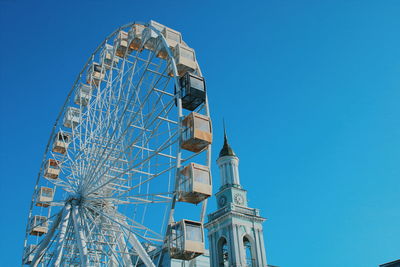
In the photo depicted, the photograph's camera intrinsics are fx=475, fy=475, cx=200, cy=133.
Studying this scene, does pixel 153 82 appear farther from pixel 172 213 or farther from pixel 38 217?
pixel 38 217

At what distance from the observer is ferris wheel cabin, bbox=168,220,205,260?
1870 centimetres

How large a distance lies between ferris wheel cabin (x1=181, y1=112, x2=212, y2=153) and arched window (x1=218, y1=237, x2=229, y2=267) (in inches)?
827

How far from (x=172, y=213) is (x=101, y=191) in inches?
261

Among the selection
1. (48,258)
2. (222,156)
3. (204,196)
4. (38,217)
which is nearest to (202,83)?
(204,196)

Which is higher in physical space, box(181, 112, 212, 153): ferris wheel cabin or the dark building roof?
the dark building roof

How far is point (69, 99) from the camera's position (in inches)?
1264

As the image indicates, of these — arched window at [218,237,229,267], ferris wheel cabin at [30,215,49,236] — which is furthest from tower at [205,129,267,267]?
ferris wheel cabin at [30,215,49,236]

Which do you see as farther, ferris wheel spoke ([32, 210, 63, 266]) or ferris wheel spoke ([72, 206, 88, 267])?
ferris wheel spoke ([32, 210, 63, 266])

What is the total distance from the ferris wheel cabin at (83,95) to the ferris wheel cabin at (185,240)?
49.1 ft

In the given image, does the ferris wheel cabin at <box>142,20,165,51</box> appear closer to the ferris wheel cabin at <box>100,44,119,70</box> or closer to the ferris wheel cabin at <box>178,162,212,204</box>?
the ferris wheel cabin at <box>100,44,119,70</box>

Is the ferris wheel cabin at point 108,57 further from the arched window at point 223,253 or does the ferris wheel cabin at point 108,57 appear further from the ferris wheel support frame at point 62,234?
the arched window at point 223,253

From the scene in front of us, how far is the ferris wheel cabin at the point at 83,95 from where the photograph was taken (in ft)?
103

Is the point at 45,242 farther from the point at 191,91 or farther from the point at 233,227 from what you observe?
the point at 233,227

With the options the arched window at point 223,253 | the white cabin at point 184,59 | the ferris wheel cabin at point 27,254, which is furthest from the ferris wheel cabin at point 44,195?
the arched window at point 223,253
